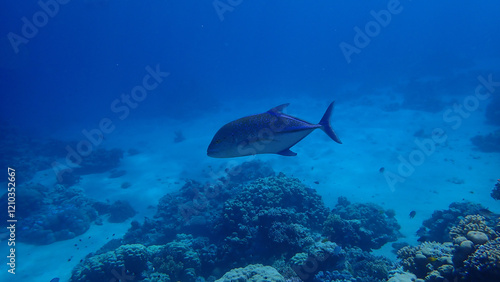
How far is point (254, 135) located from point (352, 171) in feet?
44.7

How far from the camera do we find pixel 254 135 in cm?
250

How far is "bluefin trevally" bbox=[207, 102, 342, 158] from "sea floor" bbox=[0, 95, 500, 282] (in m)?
7.76

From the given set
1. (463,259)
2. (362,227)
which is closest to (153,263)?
(362,227)

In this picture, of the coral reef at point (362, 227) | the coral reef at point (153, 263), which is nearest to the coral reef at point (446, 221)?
the coral reef at point (362, 227)

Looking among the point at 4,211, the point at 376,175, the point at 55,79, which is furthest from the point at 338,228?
the point at 55,79

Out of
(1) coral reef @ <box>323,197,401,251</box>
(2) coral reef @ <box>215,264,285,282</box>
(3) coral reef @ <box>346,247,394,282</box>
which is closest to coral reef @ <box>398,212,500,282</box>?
(3) coral reef @ <box>346,247,394,282</box>

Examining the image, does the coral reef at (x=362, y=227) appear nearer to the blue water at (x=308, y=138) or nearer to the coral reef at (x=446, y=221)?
the blue water at (x=308, y=138)

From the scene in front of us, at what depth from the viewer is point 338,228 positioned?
7258mm

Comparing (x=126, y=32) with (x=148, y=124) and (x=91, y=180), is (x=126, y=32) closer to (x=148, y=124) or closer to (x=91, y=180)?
(x=148, y=124)

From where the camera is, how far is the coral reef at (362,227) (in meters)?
7.18

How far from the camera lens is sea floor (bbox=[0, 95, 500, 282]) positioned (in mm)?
10125

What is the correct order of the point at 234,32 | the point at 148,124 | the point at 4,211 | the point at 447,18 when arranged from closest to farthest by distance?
the point at 4,211, the point at 148,124, the point at 447,18, the point at 234,32

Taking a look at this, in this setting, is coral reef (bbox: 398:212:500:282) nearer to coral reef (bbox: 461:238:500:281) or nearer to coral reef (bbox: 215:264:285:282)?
coral reef (bbox: 461:238:500:281)

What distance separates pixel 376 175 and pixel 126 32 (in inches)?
5592
